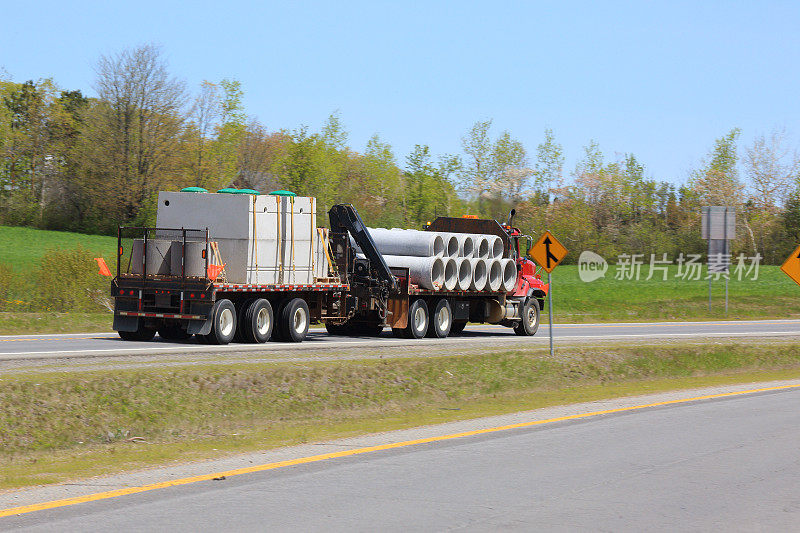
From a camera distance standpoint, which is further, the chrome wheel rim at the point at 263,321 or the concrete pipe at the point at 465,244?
the concrete pipe at the point at 465,244

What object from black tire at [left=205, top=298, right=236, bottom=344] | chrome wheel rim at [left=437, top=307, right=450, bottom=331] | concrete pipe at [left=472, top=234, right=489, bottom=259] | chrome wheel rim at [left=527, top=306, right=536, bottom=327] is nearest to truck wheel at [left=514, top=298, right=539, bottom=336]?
chrome wheel rim at [left=527, top=306, right=536, bottom=327]

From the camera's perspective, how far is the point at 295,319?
24.5 m

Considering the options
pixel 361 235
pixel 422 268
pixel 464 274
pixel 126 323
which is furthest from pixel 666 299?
pixel 126 323

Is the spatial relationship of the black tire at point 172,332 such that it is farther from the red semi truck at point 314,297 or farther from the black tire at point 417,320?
the black tire at point 417,320

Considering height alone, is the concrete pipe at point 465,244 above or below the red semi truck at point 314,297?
above

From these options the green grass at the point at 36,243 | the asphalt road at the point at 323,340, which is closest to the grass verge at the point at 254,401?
the asphalt road at the point at 323,340

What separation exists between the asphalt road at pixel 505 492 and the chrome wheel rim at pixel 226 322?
11.3m

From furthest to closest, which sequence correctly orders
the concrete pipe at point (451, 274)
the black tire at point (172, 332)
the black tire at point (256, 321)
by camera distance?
the concrete pipe at point (451, 274)
the black tire at point (172, 332)
the black tire at point (256, 321)

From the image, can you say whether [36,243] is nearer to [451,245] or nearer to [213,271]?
[451,245]

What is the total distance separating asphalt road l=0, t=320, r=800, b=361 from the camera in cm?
1984

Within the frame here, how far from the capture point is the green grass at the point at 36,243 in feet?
189

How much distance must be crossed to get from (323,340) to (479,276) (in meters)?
5.68

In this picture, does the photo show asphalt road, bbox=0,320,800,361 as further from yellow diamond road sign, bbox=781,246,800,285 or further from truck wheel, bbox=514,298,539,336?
yellow diamond road sign, bbox=781,246,800,285

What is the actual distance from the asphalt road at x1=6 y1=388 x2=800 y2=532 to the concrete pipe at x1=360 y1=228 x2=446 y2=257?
50.0ft
